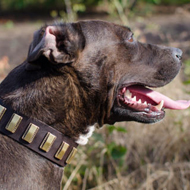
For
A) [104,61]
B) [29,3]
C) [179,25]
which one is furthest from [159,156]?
[29,3]

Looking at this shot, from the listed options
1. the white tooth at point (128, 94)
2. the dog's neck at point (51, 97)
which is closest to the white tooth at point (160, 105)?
the white tooth at point (128, 94)

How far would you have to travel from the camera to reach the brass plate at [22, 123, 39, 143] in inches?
83.0

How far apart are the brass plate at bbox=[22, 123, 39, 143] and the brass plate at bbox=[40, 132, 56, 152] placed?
89mm

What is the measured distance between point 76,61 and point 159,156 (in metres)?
2.08

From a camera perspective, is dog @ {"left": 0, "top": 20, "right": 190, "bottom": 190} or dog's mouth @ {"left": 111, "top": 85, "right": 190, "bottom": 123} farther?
dog's mouth @ {"left": 111, "top": 85, "right": 190, "bottom": 123}

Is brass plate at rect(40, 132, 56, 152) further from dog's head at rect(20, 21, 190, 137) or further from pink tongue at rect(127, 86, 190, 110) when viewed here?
pink tongue at rect(127, 86, 190, 110)

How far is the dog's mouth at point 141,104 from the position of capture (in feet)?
8.61

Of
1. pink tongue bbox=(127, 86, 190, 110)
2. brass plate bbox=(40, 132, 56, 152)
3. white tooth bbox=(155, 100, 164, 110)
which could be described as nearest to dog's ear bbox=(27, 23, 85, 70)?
brass plate bbox=(40, 132, 56, 152)

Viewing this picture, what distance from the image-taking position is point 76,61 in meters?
2.38

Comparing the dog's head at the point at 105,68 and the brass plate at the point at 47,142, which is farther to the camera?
the dog's head at the point at 105,68

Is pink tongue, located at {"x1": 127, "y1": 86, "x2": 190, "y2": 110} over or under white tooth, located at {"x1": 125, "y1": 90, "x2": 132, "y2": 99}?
over

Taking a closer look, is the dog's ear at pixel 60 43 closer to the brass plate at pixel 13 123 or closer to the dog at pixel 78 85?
the dog at pixel 78 85

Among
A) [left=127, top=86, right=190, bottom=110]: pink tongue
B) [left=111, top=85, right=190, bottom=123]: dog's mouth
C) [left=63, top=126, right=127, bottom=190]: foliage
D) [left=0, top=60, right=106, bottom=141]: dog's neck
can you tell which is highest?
[left=127, top=86, right=190, bottom=110]: pink tongue

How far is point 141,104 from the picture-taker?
2.67 metres
